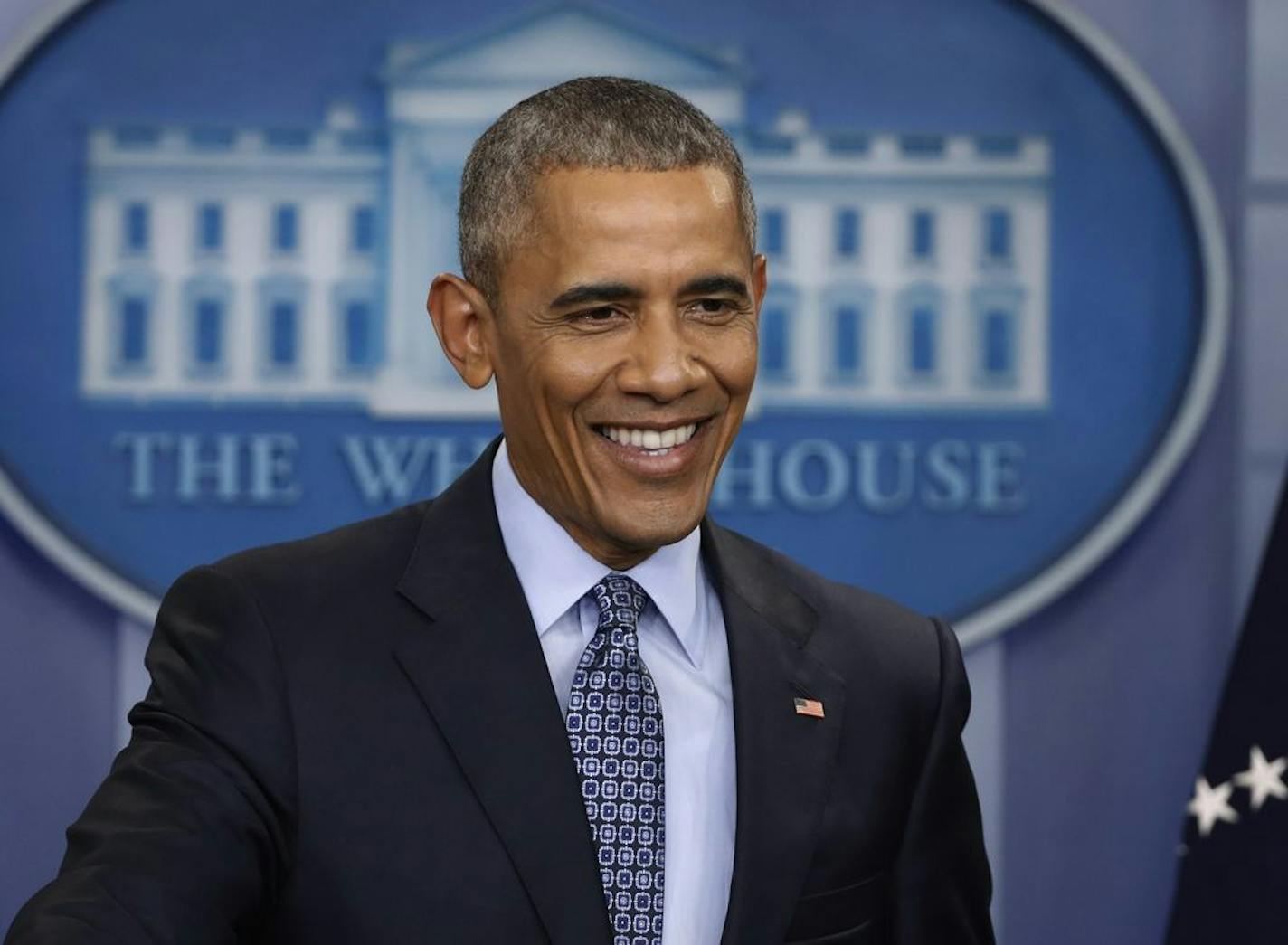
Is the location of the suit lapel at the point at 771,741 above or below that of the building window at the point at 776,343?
below

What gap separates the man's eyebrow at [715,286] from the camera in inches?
56.4

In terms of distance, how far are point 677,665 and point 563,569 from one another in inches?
5.0

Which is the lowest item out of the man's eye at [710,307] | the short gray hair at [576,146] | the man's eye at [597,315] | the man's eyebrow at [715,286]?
the man's eye at [597,315]

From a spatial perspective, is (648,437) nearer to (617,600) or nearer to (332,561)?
(617,600)

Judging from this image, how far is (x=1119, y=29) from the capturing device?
284 centimetres

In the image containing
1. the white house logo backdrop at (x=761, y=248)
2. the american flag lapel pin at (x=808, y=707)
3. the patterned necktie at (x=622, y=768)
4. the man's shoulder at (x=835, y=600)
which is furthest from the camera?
the white house logo backdrop at (x=761, y=248)

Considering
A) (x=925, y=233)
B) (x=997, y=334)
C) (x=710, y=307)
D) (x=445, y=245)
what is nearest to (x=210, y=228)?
(x=445, y=245)

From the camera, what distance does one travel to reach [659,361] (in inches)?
56.2

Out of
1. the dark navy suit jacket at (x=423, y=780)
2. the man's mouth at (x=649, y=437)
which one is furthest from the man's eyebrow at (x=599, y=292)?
the dark navy suit jacket at (x=423, y=780)

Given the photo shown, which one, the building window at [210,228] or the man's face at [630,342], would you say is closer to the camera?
the man's face at [630,342]

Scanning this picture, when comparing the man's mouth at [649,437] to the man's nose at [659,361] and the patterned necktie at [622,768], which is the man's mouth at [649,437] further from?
the patterned necktie at [622,768]

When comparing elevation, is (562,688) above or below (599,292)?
below

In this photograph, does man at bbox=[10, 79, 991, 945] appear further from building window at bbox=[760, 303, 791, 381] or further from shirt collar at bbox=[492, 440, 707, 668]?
building window at bbox=[760, 303, 791, 381]

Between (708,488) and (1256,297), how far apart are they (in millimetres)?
1552
